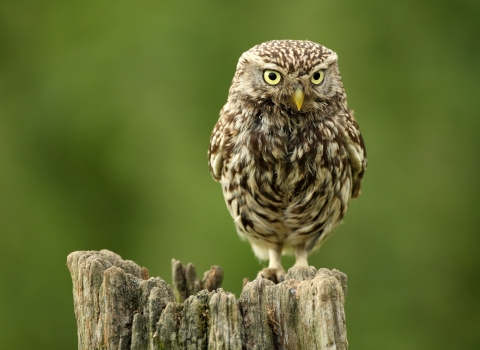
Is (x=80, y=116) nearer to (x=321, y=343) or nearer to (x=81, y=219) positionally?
(x=81, y=219)

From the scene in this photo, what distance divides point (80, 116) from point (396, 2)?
3390 mm

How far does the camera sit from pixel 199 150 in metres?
7.41

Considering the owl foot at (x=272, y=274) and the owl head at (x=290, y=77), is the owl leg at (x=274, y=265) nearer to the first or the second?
the owl foot at (x=272, y=274)

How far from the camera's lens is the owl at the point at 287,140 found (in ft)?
13.1

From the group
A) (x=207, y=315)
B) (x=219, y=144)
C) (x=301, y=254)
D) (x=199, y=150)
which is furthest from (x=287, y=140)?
(x=199, y=150)

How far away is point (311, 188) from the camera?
13.9 feet

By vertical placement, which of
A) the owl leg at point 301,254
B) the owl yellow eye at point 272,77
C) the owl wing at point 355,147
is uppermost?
the owl yellow eye at point 272,77

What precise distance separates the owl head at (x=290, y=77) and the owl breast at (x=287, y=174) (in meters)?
0.13

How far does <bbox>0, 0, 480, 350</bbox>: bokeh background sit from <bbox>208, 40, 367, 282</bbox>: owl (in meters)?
2.73

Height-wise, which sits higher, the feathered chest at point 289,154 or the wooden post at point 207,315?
the feathered chest at point 289,154

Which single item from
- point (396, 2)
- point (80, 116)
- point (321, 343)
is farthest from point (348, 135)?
point (80, 116)

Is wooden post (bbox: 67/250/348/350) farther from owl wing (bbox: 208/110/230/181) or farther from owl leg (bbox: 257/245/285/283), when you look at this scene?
owl leg (bbox: 257/245/285/283)

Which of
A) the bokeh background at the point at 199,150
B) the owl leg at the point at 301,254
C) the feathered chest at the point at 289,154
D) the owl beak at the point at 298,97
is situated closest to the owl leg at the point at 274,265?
the owl leg at the point at 301,254

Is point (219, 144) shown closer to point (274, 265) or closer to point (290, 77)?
point (290, 77)
